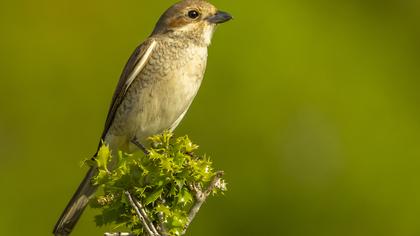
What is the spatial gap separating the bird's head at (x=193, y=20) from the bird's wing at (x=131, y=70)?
6.3 inches

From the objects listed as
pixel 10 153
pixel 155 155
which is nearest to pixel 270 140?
pixel 10 153

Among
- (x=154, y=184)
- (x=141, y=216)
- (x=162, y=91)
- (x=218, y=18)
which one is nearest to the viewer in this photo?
(x=141, y=216)

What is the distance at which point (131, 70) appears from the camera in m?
5.63

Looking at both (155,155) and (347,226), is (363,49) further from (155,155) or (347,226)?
(155,155)

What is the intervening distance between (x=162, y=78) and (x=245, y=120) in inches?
92.1

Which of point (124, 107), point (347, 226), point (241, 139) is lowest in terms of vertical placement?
point (347, 226)

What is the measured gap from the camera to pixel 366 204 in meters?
7.85

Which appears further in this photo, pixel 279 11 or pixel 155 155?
pixel 279 11

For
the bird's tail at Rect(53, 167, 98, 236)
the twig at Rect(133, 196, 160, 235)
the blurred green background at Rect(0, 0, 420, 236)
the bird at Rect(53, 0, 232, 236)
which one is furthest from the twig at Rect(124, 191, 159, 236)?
the blurred green background at Rect(0, 0, 420, 236)

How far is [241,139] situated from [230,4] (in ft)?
4.22

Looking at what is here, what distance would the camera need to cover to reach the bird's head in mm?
5687

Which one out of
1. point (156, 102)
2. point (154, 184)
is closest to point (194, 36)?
point (156, 102)

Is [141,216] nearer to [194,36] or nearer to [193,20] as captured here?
[194,36]

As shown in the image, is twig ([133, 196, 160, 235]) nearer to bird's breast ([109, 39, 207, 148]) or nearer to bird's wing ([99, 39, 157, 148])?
bird's breast ([109, 39, 207, 148])
